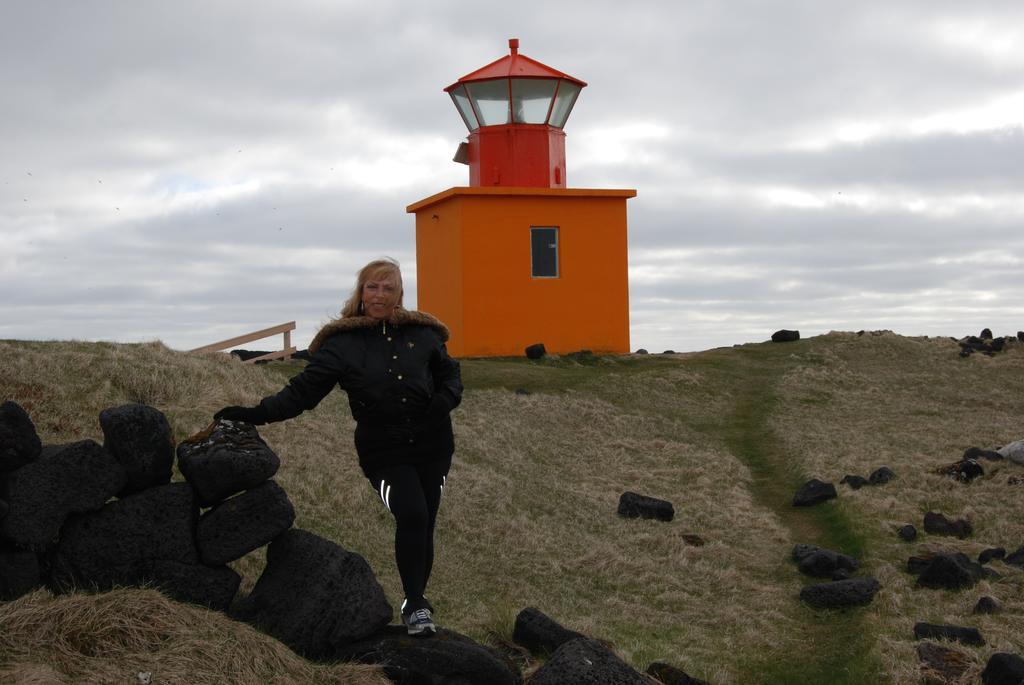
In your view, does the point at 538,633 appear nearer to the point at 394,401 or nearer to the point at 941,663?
the point at 394,401

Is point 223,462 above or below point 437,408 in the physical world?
below

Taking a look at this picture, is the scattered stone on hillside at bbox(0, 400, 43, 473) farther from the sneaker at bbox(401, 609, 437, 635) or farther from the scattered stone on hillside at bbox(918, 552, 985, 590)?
the scattered stone on hillside at bbox(918, 552, 985, 590)

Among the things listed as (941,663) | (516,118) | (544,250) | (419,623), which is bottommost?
(941,663)

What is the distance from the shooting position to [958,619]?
36.2 feet

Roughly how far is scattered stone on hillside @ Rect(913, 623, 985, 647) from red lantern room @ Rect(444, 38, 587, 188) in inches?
707

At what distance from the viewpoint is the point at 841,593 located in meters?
11.9

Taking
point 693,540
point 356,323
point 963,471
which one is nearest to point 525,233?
point 963,471

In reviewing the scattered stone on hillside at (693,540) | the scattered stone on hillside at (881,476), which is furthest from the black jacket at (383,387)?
the scattered stone on hillside at (881,476)

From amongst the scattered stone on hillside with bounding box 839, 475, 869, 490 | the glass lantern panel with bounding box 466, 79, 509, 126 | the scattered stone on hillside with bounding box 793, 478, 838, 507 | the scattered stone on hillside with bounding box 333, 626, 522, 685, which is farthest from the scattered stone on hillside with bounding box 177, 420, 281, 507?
the glass lantern panel with bounding box 466, 79, 509, 126

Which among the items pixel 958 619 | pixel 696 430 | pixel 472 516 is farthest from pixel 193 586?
pixel 696 430

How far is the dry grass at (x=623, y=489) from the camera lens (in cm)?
1091

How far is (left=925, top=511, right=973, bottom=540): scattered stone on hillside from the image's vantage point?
14.4 m

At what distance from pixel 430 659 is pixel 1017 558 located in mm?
8508

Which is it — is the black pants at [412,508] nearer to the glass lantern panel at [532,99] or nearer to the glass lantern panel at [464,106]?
the glass lantern panel at [532,99]
